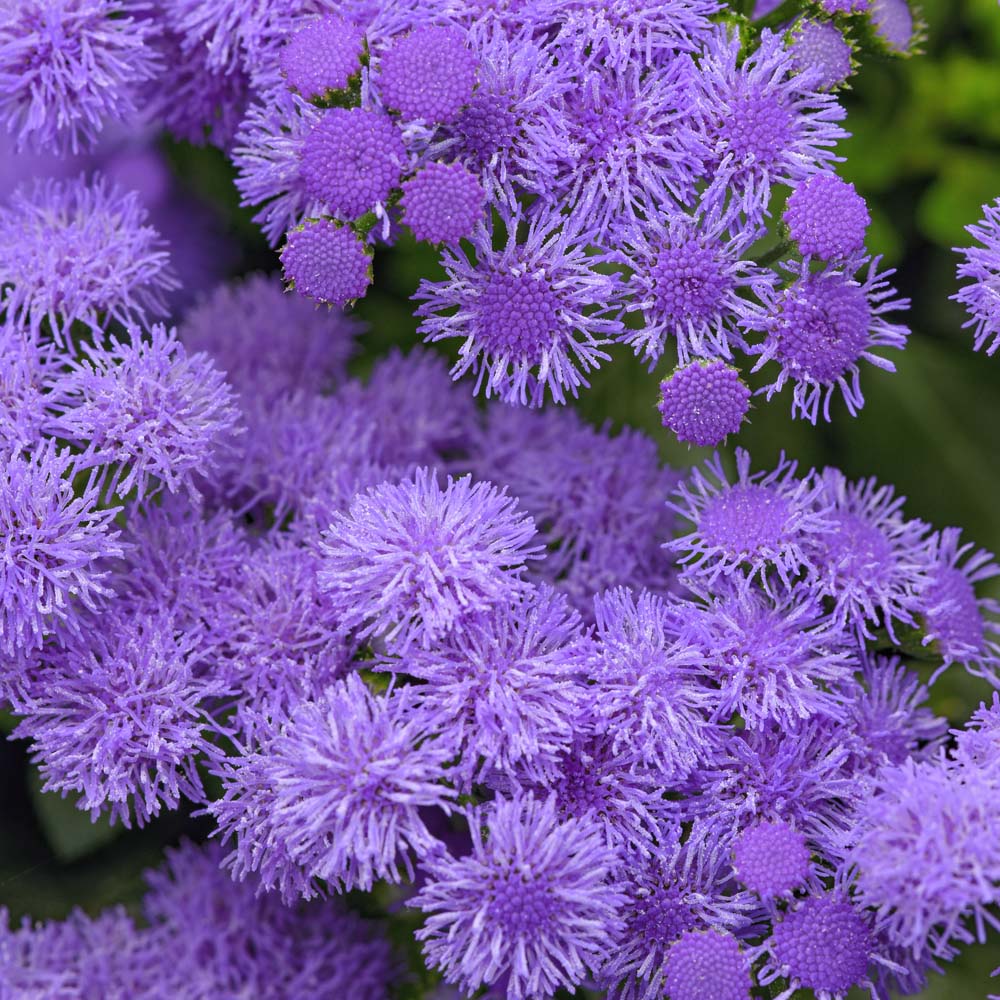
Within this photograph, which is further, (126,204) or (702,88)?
(126,204)

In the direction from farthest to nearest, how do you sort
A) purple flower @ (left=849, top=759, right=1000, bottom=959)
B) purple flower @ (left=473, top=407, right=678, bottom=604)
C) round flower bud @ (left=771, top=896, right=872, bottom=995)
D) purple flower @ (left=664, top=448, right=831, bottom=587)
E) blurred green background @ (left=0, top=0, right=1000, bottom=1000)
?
blurred green background @ (left=0, top=0, right=1000, bottom=1000) < purple flower @ (left=473, top=407, right=678, bottom=604) < purple flower @ (left=664, top=448, right=831, bottom=587) < round flower bud @ (left=771, top=896, right=872, bottom=995) < purple flower @ (left=849, top=759, right=1000, bottom=959)

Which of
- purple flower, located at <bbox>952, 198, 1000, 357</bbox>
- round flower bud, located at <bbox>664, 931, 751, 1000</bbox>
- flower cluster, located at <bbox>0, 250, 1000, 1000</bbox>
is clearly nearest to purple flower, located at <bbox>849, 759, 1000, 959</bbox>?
flower cluster, located at <bbox>0, 250, 1000, 1000</bbox>

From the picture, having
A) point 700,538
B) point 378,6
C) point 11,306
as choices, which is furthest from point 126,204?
point 700,538

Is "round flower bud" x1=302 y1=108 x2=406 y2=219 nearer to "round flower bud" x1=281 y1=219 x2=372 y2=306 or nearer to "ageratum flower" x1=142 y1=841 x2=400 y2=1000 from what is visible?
"round flower bud" x1=281 y1=219 x2=372 y2=306

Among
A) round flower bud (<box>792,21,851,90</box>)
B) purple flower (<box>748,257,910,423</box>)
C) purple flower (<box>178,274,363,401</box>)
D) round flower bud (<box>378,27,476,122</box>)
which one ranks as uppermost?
round flower bud (<box>792,21,851,90</box>)

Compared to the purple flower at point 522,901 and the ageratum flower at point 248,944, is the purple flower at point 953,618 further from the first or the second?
the ageratum flower at point 248,944

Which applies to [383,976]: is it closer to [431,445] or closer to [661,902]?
[661,902]

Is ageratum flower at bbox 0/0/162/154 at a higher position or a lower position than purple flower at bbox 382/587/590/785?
higher
